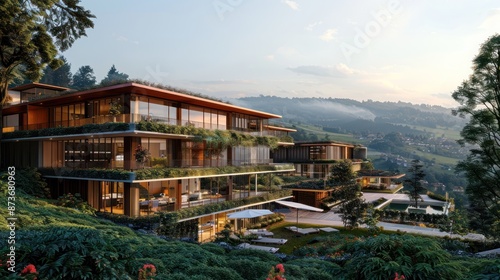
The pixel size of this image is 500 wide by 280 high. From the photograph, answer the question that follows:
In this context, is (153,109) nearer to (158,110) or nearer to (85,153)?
(158,110)

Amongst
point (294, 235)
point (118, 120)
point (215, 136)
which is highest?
point (118, 120)

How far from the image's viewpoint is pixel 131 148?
83.9 feet

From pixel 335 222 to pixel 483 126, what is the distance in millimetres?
15020

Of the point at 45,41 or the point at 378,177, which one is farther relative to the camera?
the point at 378,177

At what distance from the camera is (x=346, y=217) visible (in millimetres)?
28531

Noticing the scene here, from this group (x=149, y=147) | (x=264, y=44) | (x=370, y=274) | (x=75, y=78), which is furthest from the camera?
(x=75, y=78)

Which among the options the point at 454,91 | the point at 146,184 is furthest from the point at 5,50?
the point at 454,91

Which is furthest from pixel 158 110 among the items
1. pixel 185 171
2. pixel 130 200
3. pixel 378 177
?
pixel 378 177

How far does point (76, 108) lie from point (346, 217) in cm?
2630

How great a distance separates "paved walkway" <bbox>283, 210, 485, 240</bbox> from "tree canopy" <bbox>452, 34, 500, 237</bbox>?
4718 millimetres

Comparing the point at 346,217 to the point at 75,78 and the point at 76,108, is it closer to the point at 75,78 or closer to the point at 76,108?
the point at 76,108

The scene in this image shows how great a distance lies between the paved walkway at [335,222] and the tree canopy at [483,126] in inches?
186

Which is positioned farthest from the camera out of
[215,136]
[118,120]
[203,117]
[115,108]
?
[203,117]

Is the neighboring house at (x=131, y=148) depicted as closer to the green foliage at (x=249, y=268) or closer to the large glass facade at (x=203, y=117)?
→ the large glass facade at (x=203, y=117)
